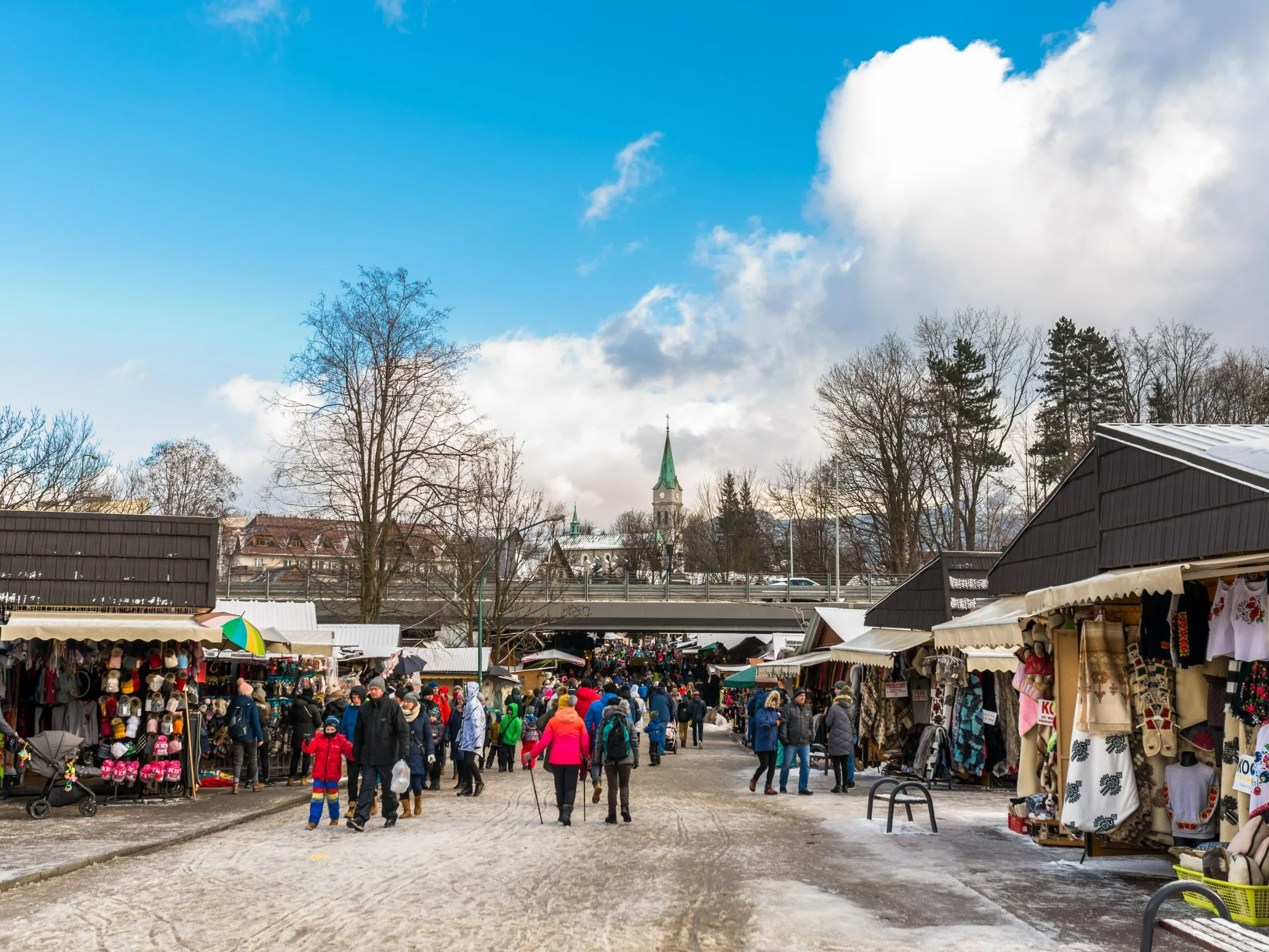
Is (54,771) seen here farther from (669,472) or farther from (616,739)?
(669,472)

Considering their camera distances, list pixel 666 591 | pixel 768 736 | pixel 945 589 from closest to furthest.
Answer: pixel 768 736 < pixel 945 589 < pixel 666 591

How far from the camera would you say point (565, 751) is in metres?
13.5

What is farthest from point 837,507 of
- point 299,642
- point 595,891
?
point 595,891

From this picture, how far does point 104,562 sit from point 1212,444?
14.3m

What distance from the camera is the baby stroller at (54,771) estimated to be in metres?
12.7

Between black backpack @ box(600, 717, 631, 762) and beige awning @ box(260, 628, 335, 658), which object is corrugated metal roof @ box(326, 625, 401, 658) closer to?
beige awning @ box(260, 628, 335, 658)

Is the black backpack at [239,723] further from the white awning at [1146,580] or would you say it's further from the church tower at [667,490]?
the church tower at [667,490]

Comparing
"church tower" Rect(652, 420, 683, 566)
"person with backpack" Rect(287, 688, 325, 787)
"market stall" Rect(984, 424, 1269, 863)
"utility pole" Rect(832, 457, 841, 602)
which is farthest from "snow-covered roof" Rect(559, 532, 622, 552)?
"market stall" Rect(984, 424, 1269, 863)

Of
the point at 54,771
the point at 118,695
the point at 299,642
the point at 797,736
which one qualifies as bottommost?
the point at 797,736

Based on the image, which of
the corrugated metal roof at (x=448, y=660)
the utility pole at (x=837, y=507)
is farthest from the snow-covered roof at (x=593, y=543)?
the corrugated metal roof at (x=448, y=660)

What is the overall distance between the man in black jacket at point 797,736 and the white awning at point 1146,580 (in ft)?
26.8

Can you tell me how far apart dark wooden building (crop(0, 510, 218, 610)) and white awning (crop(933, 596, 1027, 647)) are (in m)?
10.4

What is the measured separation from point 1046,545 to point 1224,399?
33006 mm

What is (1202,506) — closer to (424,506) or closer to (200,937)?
(200,937)
